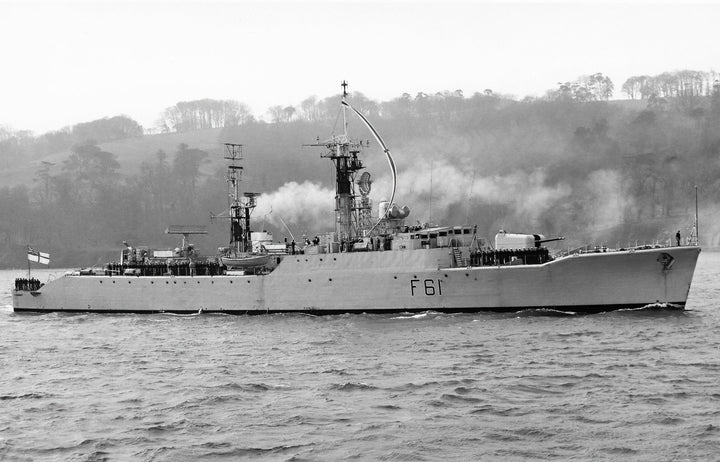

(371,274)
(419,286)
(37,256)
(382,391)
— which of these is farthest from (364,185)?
(382,391)

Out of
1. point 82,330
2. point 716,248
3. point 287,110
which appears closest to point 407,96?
point 287,110

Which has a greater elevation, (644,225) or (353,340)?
(644,225)

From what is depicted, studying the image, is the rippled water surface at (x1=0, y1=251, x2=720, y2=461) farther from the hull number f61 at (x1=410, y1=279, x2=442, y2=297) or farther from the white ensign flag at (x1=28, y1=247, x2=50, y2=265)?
the white ensign flag at (x1=28, y1=247, x2=50, y2=265)

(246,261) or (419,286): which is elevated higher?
(246,261)

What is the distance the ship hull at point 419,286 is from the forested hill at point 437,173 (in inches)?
380

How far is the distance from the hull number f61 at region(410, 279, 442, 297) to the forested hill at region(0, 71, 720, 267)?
13.4 meters

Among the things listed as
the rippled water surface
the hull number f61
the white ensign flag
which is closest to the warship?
the hull number f61

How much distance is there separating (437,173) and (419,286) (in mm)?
28876

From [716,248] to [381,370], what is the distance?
267 feet

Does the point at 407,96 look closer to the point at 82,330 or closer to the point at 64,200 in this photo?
the point at 64,200

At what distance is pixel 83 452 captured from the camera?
1744 cm

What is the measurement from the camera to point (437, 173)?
212ft

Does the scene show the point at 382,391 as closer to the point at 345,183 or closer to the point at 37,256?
the point at 345,183

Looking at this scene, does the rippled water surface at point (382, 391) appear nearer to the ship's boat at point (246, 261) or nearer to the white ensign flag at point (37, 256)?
the ship's boat at point (246, 261)
